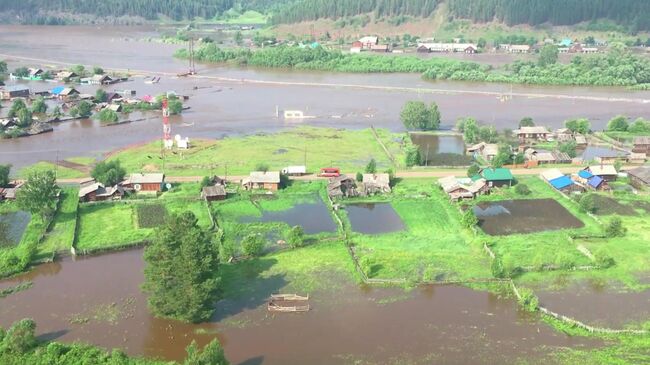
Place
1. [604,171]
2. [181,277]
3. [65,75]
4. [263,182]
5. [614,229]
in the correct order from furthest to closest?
1. [65,75]
2. [604,171]
3. [263,182]
4. [614,229]
5. [181,277]

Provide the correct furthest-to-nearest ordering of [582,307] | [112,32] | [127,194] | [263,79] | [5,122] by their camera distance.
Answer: [112,32], [263,79], [5,122], [127,194], [582,307]

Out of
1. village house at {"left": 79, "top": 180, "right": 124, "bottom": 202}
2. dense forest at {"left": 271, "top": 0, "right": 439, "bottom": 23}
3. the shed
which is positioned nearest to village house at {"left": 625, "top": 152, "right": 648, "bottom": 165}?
the shed

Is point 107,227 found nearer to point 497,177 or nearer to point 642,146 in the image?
point 497,177

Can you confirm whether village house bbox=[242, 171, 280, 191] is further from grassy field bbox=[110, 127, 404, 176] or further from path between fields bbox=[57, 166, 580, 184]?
grassy field bbox=[110, 127, 404, 176]

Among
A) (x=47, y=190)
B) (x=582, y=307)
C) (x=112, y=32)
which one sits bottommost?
(x=582, y=307)

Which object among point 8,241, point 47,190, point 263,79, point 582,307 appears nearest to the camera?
point 582,307

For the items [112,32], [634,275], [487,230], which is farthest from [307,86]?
[112,32]

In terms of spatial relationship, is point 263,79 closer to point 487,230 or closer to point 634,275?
point 487,230

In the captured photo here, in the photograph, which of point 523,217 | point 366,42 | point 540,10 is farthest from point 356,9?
point 523,217
